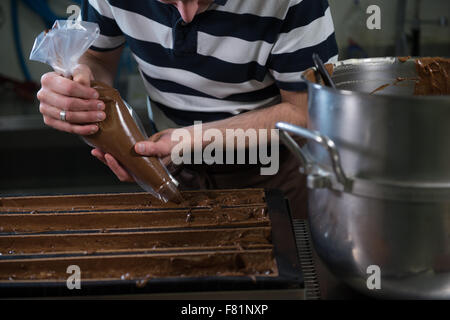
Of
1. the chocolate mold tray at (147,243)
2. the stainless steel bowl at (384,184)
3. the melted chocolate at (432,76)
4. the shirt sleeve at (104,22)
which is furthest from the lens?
the shirt sleeve at (104,22)

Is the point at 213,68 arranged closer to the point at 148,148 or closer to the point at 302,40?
the point at 302,40

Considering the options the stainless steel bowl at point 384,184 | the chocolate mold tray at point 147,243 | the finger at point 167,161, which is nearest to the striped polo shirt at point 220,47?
the finger at point 167,161

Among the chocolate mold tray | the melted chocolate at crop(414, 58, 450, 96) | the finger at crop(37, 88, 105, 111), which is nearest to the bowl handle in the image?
the chocolate mold tray

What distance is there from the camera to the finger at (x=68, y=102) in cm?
98

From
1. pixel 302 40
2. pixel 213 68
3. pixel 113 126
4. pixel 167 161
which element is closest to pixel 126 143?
pixel 113 126

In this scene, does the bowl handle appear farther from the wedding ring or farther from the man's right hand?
the wedding ring

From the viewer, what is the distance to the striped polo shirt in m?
1.18

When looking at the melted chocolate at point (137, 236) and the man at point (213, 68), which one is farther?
the man at point (213, 68)

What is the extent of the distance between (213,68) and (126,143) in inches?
15.0

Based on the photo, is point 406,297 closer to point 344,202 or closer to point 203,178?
point 344,202

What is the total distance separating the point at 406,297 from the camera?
70 cm

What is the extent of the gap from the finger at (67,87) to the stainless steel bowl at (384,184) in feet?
1.53

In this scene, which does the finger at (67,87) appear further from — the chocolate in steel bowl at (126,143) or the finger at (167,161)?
the finger at (167,161)

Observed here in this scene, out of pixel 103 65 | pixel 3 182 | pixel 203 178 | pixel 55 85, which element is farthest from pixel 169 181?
pixel 3 182
